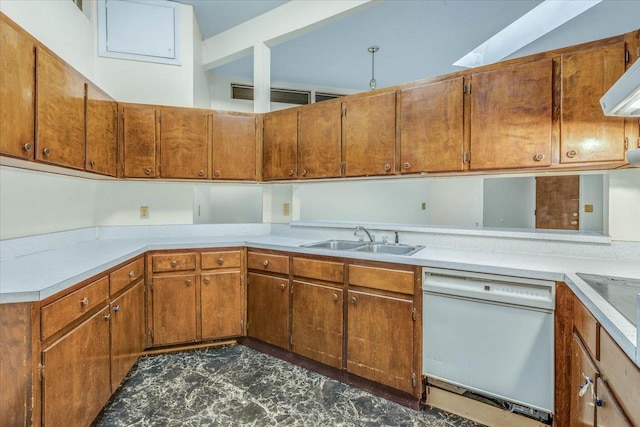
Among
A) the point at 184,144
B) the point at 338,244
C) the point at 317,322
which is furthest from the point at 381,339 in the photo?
the point at 184,144

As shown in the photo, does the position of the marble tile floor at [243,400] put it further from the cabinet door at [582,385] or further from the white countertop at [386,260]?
the white countertop at [386,260]

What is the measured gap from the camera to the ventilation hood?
0.94 meters

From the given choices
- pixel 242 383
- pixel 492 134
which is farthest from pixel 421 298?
pixel 242 383

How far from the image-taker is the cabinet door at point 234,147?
294 centimetres

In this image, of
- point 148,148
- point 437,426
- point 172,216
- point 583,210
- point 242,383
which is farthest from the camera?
point 172,216

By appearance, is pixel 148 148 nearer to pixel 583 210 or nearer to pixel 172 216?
pixel 172 216

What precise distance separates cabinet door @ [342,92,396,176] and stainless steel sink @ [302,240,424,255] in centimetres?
59

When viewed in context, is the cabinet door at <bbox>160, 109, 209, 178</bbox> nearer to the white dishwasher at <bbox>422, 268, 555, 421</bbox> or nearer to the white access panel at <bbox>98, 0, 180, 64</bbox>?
the white access panel at <bbox>98, 0, 180, 64</bbox>

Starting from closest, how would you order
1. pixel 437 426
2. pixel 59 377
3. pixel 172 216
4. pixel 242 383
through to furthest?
1. pixel 59 377
2. pixel 437 426
3. pixel 242 383
4. pixel 172 216

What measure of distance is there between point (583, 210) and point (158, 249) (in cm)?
329

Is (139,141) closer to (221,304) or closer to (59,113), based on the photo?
(59,113)

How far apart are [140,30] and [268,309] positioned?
2.87 meters

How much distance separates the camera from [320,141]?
2736 millimetres

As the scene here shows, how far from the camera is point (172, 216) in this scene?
3164 millimetres
